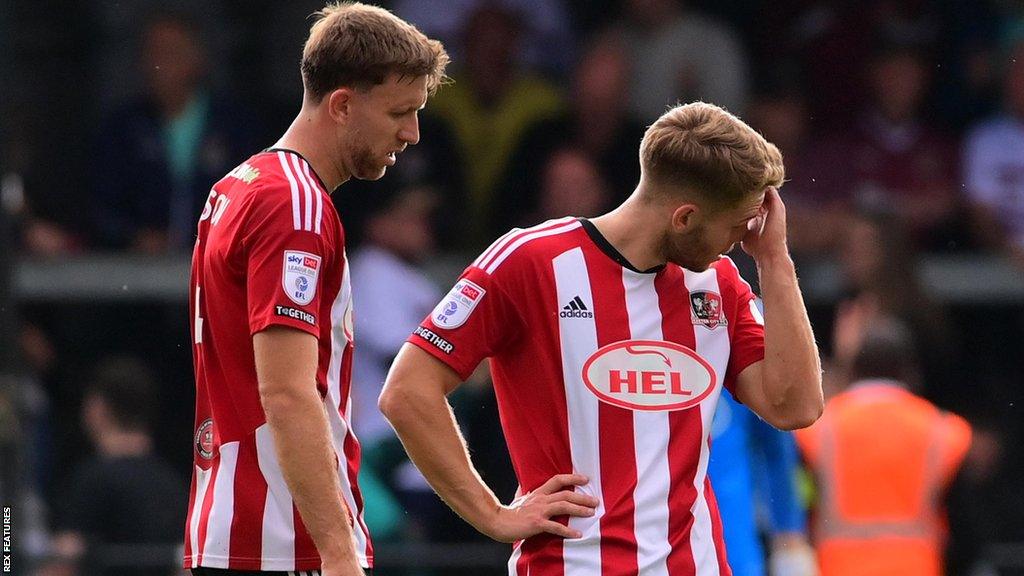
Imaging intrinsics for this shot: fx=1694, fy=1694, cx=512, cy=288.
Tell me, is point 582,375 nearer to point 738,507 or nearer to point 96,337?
point 738,507

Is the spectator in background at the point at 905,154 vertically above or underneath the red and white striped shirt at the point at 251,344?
above

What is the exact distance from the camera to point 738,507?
524cm

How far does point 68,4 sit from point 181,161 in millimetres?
1594

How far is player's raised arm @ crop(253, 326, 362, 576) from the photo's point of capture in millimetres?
3355

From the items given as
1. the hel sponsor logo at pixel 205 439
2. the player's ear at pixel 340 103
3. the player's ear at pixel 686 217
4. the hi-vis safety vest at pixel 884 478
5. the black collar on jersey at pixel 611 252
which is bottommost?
the hi-vis safety vest at pixel 884 478

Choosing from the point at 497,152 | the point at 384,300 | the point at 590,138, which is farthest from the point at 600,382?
the point at 497,152

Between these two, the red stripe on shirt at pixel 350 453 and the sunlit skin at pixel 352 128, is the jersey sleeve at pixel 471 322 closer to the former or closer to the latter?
the red stripe on shirt at pixel 350 453

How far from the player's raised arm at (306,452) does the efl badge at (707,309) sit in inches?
33.8

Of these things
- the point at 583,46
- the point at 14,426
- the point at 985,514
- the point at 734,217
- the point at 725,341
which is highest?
the point at 583,46

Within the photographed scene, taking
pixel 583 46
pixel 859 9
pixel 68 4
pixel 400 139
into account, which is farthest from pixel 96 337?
pixel 400 139

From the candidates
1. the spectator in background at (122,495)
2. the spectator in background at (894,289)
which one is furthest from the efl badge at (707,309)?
the spectator in background at (122,495)

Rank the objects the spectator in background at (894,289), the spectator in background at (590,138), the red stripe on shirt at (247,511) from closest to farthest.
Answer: the red stripe on shirt at (247,511) < the spectator in background at (894,289) < the spectator in background at (590,138)

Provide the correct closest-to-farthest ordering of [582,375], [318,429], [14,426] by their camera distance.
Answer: [318,429], [582,375], [14,426]

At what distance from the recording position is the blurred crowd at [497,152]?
879 centimetres
